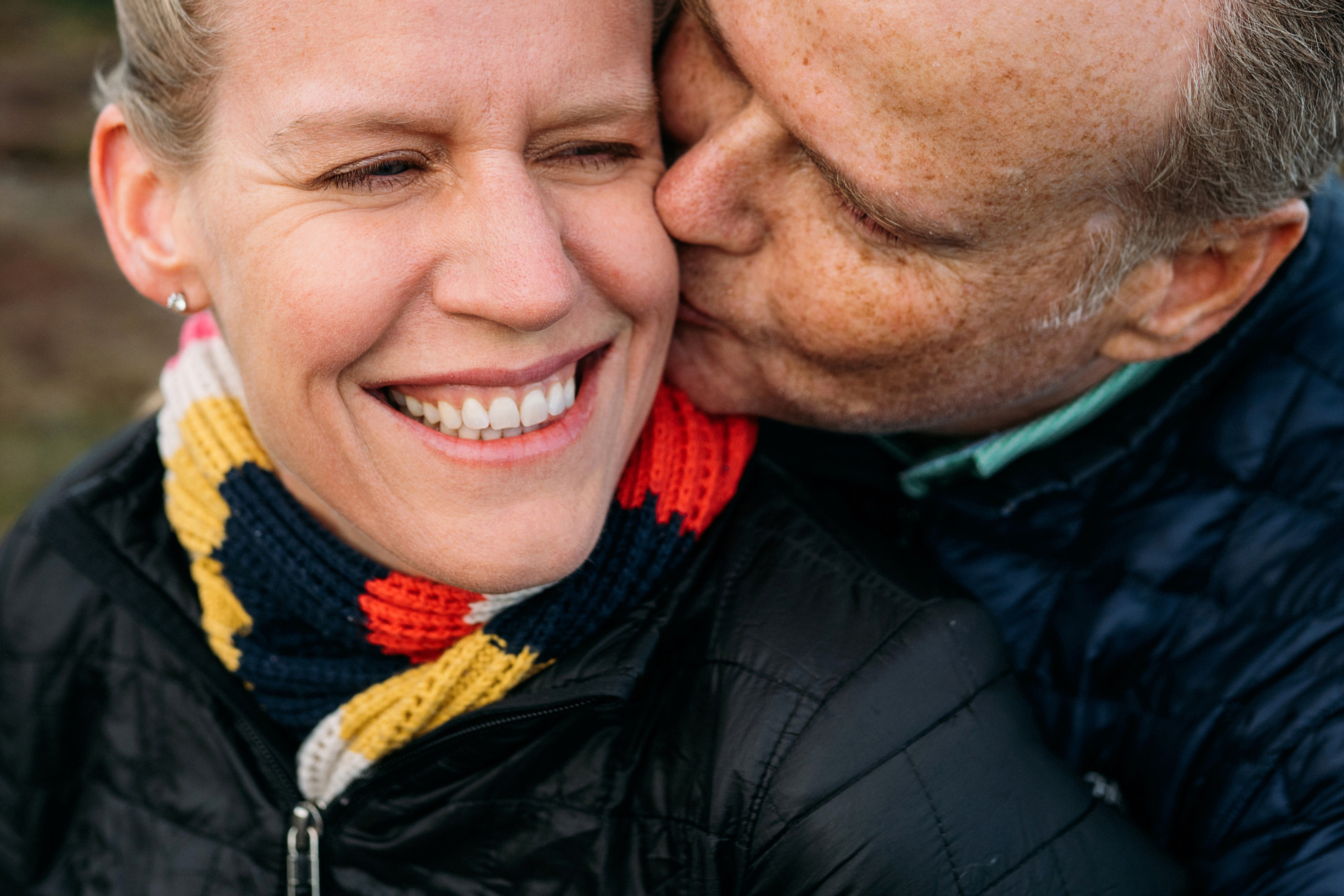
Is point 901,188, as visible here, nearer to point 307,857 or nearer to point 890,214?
point 890,214

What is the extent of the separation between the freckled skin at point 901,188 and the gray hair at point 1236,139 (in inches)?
2.0

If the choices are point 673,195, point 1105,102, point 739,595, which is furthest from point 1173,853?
point 673,195

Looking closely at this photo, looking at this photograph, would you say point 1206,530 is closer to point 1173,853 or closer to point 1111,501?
point 1111,501

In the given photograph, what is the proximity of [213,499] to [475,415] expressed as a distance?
66 cm

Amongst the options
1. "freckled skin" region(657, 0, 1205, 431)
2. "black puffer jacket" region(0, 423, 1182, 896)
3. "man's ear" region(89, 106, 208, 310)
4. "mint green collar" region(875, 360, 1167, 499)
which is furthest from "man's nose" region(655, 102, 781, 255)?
"man's ear" region(89, 106, 208, 310)

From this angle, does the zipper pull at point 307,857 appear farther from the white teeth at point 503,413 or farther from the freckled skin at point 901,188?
the freckled skin at point 901,188

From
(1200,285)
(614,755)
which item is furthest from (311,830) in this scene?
(1200,285)

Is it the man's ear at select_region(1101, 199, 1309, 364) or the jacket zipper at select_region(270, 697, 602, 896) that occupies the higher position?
the man's ear at select_region(1101, 199, 1309, 364)

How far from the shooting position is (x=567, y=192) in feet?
5.69

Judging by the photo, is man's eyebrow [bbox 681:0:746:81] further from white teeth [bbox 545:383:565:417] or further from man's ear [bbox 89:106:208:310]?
man's ear [bbox 89:106:208:310]

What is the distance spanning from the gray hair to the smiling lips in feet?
2.88

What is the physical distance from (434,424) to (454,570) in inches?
9.2

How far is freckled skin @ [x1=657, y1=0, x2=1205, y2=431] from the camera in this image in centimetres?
159

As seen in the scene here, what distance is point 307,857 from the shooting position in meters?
2.02
